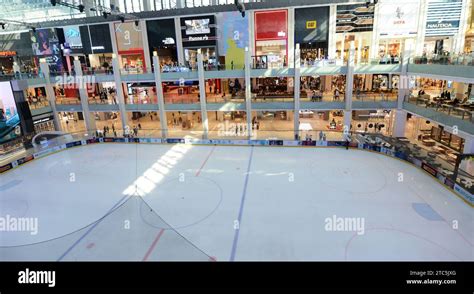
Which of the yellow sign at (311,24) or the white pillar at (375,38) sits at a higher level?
the yellow sign at (311,24)

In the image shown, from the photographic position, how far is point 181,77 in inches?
1041

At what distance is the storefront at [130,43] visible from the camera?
3109 centimetres

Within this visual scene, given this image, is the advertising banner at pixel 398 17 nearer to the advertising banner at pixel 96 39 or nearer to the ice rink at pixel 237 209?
the ice rink at pixel 237 209

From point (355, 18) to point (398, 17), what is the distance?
3.68 metres

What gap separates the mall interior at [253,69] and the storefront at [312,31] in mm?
97

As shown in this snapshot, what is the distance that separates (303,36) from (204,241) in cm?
2354

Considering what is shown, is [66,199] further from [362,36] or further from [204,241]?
[362,36]

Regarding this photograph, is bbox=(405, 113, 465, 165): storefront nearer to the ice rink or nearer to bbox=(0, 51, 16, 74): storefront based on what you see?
the ice rink

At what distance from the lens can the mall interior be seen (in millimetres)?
23297

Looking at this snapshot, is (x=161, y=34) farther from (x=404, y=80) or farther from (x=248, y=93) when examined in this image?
(x=404, y=80)

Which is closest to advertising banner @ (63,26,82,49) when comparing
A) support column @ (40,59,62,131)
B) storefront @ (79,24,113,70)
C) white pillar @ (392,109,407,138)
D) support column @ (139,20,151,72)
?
storefront @ (79,24,113,70)

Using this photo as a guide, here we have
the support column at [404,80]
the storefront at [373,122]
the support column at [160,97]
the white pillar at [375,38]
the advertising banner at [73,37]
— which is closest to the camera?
the support column at [404,80]

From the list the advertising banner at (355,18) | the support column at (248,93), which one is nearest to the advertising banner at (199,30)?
the support column at (248,93)
